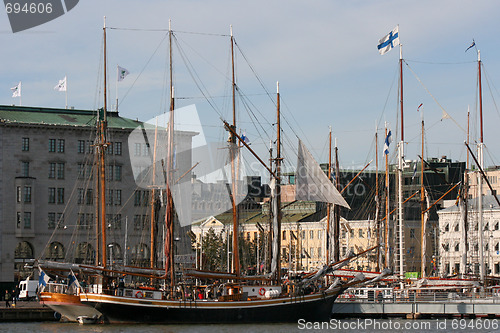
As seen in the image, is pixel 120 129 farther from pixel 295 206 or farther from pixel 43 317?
pixel 295 206

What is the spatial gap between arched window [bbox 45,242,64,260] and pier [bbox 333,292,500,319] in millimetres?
46862

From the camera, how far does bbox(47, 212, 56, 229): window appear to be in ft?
413

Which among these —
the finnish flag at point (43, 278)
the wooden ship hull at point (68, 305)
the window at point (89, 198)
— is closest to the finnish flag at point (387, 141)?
the wooden ship hull at point (68, 305)

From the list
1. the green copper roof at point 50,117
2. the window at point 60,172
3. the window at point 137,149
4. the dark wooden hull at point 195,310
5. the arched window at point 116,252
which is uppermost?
the green copper roof at point 50,117

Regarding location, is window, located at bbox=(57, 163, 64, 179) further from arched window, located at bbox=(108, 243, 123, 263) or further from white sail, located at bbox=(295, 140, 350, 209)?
white sail, located at bbox=(295, 140, 350, 209)

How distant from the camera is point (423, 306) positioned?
281 feet

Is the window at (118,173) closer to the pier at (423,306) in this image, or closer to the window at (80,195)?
the window at (80,195)

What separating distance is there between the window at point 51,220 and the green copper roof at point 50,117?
1112 centimetres

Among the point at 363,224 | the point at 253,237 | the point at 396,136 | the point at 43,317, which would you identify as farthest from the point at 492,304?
the point at 253,237

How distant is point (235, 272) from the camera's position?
265 ft

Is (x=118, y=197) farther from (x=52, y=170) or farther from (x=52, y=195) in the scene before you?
(x=52, y=170)

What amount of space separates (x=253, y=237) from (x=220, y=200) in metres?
76.3

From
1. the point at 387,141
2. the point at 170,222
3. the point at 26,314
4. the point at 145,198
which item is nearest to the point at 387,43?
the point at 387,141

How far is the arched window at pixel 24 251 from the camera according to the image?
124 m
